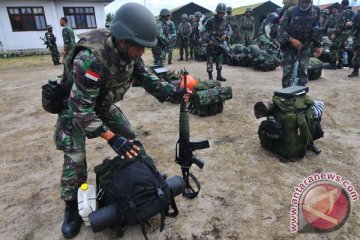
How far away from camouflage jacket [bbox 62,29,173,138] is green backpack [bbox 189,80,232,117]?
2.82 meters

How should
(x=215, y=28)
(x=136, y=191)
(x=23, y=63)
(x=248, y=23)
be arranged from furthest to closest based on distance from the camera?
(x=23, y=63) → (x=248, y=23) → (x=215, y=28) → (x=136, y=191)

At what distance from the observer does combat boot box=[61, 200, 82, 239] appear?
2.41 metres

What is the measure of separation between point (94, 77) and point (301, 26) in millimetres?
4372

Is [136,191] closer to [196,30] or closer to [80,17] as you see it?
[196,30]

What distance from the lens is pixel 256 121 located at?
4.96m

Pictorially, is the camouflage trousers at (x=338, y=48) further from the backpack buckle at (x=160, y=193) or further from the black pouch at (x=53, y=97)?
the black pouch at (x=53, y=97)

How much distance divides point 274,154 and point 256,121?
1.32 metres

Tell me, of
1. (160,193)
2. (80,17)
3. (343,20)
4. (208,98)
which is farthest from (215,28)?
(80,17)

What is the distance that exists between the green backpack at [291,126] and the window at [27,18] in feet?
66.4

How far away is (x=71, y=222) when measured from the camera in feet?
8.11

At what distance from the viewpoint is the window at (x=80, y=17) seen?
19812mm

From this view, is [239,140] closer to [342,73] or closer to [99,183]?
[99,183]

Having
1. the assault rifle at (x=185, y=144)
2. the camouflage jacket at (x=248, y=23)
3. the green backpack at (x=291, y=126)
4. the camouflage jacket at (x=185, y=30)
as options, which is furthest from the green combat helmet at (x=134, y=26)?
the camouflage jacket at (x=248, y=23)

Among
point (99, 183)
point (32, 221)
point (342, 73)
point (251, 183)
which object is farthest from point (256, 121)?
point (342, 73)
